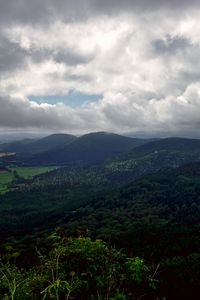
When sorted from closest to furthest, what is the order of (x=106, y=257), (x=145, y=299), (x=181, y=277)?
(x=106, y=257)
(x=145, y=299)
(x=181, y=277)

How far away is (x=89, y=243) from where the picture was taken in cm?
3012

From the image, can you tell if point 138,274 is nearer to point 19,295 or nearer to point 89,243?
point 89,243

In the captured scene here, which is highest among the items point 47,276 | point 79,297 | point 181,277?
point 47,276

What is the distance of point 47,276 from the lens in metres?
29.2

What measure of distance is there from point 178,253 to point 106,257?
171868 mm

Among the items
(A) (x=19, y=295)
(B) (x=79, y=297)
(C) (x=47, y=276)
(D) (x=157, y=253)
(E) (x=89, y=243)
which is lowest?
(D) (x=157, y=253)

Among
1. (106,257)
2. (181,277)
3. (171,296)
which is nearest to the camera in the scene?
(106,257)

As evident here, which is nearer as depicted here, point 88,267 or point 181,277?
point 88,267

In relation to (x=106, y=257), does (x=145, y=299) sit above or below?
below

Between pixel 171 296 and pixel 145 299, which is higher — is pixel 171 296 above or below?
below

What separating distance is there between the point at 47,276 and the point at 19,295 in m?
3.20

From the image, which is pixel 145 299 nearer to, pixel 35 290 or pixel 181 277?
pixel 35 290

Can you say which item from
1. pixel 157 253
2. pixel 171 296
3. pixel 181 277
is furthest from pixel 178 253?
pixel 171 296

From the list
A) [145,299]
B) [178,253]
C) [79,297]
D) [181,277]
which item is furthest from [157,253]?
[79,297]
